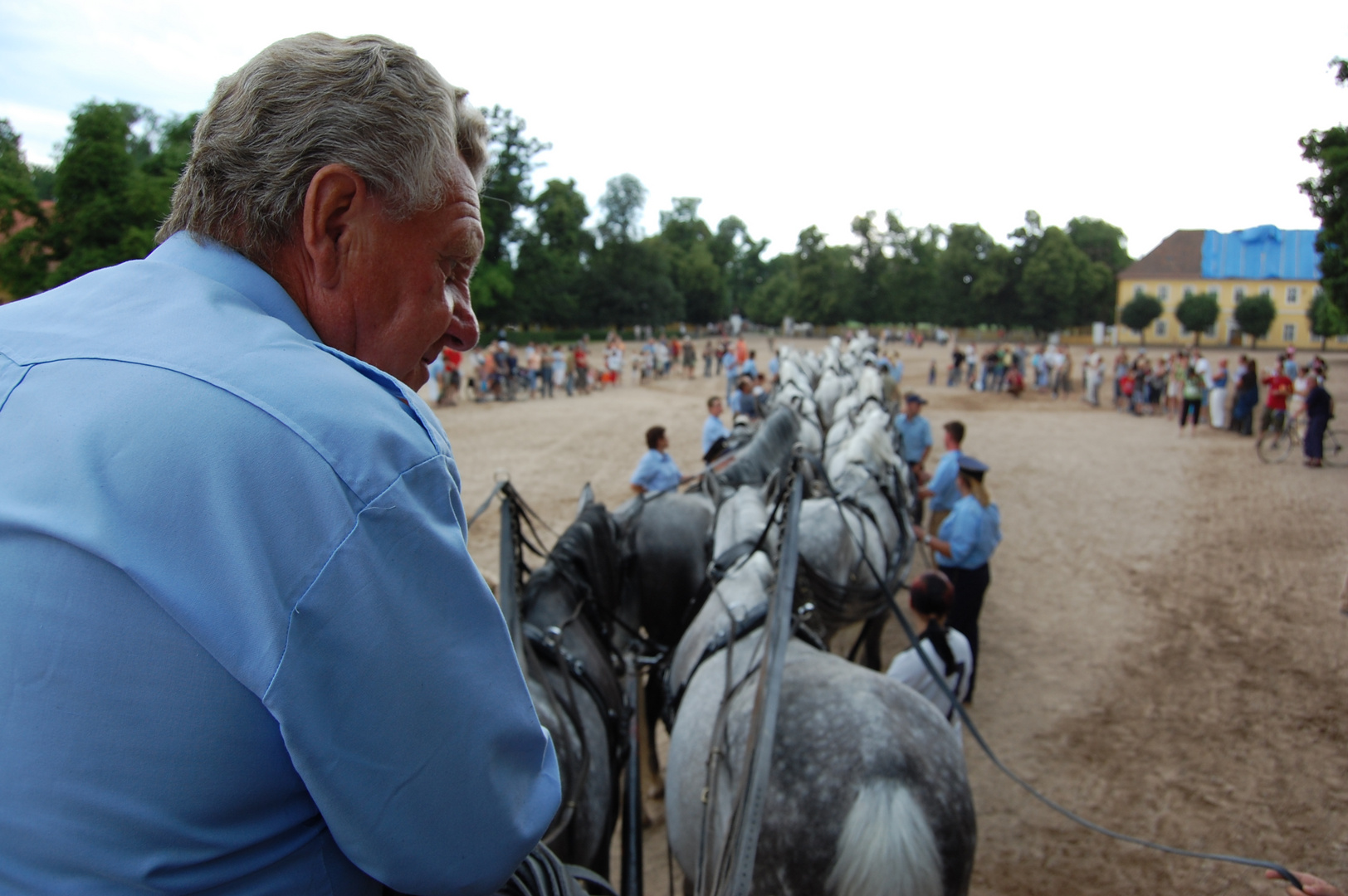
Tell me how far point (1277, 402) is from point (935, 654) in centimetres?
1502

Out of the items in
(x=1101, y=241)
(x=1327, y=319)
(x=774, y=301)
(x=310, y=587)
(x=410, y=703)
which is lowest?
(x=410, y=703)

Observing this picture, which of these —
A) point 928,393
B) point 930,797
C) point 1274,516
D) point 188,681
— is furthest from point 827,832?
point 928,393

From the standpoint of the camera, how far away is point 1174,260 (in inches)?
2228

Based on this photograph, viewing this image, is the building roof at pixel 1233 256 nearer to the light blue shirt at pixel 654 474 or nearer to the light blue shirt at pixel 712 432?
the light blue shirt at pixel 712 432

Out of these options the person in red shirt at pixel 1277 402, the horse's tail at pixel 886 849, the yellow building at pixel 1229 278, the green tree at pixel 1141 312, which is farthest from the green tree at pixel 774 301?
the horse's tail at pixel 886 849

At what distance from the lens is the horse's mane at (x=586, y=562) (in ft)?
13.6

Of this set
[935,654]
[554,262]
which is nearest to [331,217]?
[935,654]

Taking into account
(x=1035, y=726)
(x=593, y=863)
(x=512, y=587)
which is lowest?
(x=1035, y=726)

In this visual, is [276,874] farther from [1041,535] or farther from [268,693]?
[1041,535]

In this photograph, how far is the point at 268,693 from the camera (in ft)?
2.27

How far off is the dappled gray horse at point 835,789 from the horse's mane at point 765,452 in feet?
11.3

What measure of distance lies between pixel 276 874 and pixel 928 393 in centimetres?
2751

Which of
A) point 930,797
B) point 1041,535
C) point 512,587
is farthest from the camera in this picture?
point 1041,535

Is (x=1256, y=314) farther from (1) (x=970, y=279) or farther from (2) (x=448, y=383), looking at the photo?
(2) (x=448, y=383)
